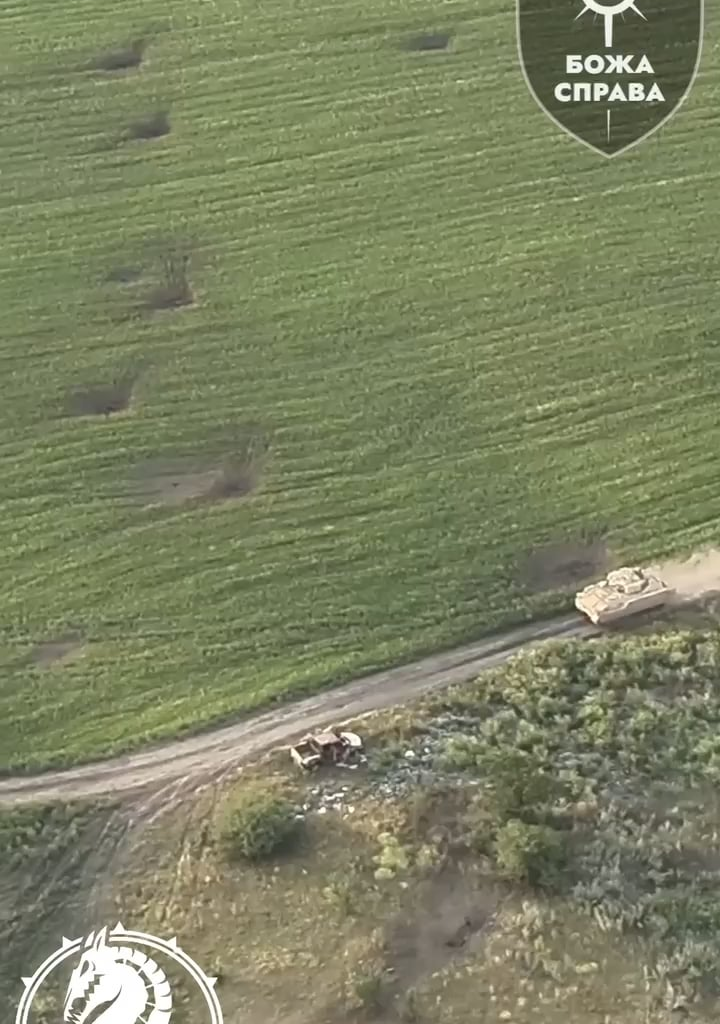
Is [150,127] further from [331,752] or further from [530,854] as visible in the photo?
[530,854]

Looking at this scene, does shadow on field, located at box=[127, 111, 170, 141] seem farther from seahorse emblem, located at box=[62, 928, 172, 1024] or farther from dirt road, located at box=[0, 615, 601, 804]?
seahorse emblem, located at box=[62, 928, 172, 1024]

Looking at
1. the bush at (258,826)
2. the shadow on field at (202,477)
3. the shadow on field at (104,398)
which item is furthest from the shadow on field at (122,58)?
the bush at (258,826)

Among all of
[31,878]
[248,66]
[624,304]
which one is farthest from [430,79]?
[31,878]

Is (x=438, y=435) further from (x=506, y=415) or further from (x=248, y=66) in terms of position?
(x=248, y=66)

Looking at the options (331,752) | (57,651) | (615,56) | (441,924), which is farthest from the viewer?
(57,651)

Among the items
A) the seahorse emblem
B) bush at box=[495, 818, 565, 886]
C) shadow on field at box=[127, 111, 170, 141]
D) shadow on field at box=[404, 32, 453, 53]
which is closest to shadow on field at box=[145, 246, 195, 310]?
shadow on field at box=[127, 111, 170, 141]

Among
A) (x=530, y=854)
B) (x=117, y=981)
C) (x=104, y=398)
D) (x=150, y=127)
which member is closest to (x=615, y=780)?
(x=530, y=854)

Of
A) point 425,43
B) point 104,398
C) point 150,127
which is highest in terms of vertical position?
point 425,43
